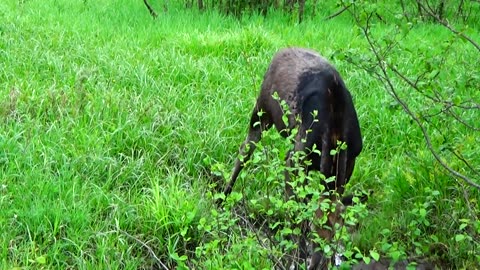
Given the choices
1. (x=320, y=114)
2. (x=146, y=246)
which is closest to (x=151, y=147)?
(x=146, y=246)

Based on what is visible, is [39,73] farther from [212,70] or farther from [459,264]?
[459,264]

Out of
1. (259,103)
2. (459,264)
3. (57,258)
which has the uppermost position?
(259,103)

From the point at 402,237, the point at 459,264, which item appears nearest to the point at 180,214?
the point at 402,237

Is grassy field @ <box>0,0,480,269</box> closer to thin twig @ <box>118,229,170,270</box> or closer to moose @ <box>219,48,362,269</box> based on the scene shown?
thin twig @ <box>118,229,170,270</box>

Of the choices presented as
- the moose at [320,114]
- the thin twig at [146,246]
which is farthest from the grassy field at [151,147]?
the moose at [320,114]

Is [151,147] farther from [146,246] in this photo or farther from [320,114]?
[320,114]

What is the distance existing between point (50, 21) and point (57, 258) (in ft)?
16.5

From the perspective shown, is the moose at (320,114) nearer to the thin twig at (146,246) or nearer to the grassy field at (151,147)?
the grassy field at (151,147)

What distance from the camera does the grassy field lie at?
4340mm

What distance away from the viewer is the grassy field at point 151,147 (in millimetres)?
4340

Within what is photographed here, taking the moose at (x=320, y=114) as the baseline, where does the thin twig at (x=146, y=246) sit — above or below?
below

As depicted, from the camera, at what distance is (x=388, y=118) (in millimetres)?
6238

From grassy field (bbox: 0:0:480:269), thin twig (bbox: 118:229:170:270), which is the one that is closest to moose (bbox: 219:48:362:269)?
grassy field (bbox: 0:0:480:269)

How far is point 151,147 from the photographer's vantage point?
546 centimetres
